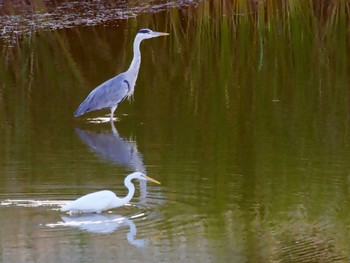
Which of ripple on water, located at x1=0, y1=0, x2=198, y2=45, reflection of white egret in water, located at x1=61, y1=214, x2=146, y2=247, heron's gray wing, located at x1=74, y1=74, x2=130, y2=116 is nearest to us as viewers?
reflection of white egret in water, located at x1=61, y1=214, x2=146, y2=247

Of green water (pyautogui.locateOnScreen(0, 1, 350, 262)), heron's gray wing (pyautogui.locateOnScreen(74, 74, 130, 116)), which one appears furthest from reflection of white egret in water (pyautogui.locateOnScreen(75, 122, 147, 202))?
heron's gray wing (pyautogui.locateOnScreen(74, 74, 130, 116))

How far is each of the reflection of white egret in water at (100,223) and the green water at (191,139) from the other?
0.01 metres

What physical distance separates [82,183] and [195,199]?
3.55 feet

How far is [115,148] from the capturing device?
10320 mm

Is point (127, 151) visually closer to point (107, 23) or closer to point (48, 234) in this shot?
point (48, 234)

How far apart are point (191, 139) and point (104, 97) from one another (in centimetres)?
210

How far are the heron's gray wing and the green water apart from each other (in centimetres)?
18

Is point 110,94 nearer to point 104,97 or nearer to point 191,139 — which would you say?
point 104,97

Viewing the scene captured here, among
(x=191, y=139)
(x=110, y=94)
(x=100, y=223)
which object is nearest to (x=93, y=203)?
(x=100, y=223)

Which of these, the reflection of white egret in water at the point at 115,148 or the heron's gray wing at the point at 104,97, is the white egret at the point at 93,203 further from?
the heron's gray wing at the point at 104,97

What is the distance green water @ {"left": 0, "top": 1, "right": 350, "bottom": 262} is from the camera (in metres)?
6.89

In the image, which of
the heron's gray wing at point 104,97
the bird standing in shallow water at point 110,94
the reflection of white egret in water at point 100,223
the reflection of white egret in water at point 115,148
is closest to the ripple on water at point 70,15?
the bird standing in shallow water at point 110,94

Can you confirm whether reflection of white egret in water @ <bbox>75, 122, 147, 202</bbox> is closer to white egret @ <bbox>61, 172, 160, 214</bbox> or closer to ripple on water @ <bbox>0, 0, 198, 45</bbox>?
white egret @ <bbox>61, 172, 160, 214</bbox>

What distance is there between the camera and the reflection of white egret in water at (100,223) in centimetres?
712
